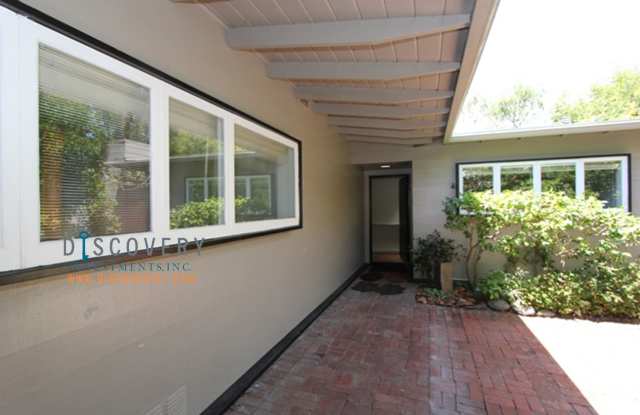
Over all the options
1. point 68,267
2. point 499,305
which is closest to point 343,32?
point 68,267

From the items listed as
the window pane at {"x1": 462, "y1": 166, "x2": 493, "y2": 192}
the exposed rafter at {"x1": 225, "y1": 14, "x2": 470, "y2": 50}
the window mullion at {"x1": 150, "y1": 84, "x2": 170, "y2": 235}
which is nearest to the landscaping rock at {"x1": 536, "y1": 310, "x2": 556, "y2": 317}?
the window pane at {"x1": 462, "y1": 166, "x2": 493, "y2": 192}

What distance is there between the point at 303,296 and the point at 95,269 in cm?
237

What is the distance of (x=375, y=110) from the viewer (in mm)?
3520

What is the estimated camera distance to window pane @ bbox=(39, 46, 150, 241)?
1075 mm

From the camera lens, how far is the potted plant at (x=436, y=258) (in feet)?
15.2

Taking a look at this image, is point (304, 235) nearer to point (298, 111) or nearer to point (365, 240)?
point (298, 111)

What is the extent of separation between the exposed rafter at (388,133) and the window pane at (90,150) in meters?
3.47

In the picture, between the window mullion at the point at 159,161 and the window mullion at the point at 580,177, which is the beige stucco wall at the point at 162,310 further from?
the window mullion at the point at 580,177

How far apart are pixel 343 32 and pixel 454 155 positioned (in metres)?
3.75

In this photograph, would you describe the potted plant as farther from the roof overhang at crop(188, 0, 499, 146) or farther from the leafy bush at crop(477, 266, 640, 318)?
the roof overhang at crop(188, 0, 499, 146)

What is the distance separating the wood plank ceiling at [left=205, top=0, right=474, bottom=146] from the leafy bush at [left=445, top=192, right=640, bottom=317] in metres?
1.94

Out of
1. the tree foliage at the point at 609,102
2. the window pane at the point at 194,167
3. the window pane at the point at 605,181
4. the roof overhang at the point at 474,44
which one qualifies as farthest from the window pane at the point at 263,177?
the tree foliage at the point at 609,102

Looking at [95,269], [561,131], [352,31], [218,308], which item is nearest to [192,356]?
[218,308]

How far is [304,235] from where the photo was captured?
3.44m
